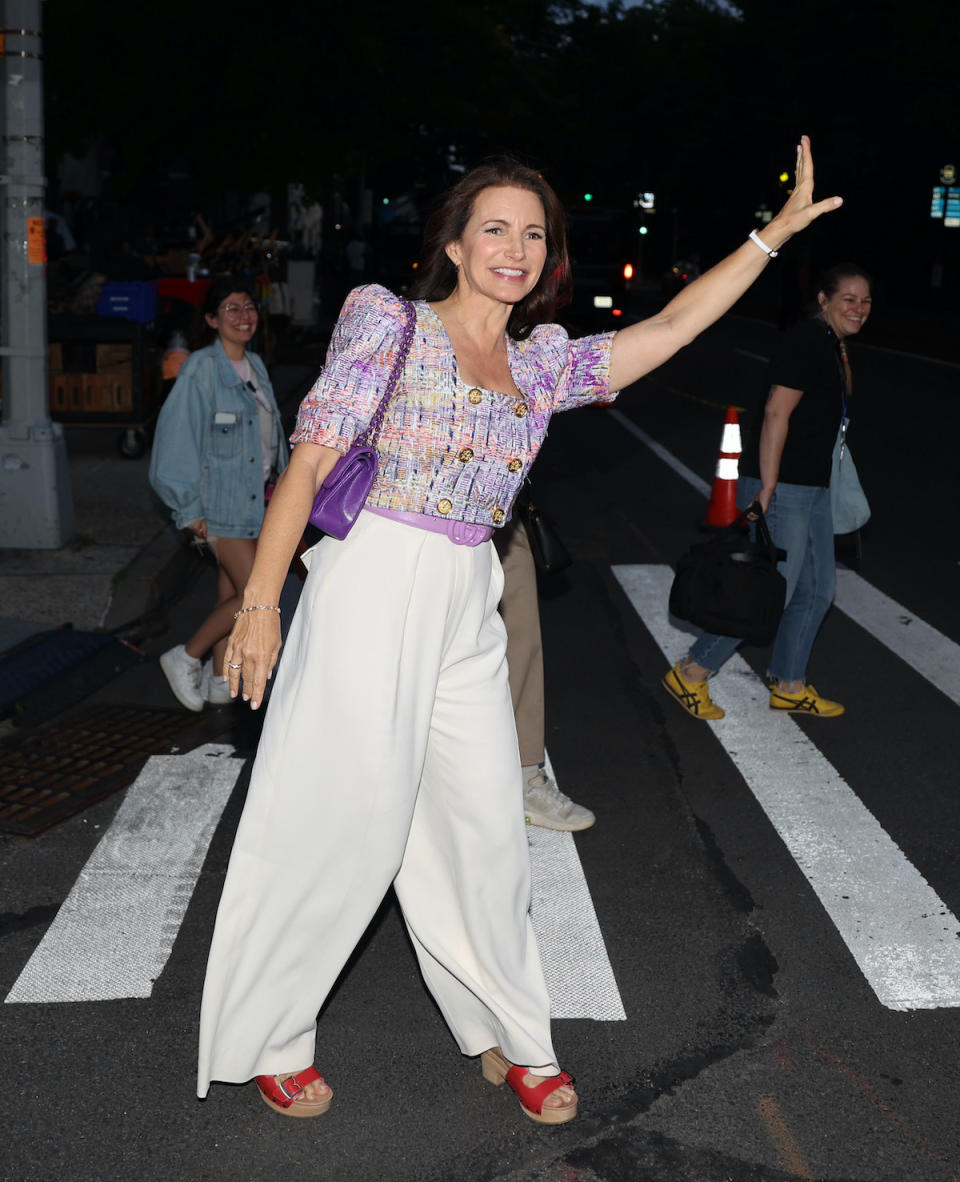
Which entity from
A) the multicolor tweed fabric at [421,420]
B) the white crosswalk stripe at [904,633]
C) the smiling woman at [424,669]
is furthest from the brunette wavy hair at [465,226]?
the white crosswalk stripe at [904,633]

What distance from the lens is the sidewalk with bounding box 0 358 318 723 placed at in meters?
7.76

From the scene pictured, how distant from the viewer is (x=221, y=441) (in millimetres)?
6664

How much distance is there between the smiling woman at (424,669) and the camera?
11.1ft

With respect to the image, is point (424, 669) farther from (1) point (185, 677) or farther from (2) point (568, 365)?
(1) point (185, 677)

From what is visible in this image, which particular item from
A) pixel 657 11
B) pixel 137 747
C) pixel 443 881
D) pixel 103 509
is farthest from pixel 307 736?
pixel 657 11

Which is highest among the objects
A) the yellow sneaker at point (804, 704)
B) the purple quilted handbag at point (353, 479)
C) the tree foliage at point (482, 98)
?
the tree foliage at point (482, 98)

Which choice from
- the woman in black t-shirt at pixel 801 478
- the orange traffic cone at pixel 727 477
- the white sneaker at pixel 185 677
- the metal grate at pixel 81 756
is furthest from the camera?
the orange traffic cone at pixel 727 477

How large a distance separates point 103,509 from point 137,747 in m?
4.72

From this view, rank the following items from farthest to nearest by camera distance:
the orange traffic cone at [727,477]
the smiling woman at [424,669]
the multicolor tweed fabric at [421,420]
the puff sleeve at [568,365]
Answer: the orange traffic cone at [727,477] → the puff sleeve at [568,365] → the smiling woman at [424,669] → the multicolor tweed fabric at [421,420]

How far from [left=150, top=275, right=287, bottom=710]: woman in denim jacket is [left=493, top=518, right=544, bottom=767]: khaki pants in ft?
5.10

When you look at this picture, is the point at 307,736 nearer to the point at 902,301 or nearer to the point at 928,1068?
the point at 928,1068

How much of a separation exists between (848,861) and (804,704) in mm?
1792

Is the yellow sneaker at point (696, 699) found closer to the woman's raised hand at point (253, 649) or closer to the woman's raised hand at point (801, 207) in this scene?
the woman's raised hand at point (801, 207)

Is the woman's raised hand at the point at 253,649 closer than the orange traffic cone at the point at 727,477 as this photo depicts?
Yes
